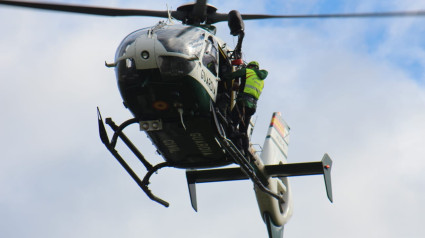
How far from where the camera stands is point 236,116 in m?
20.5

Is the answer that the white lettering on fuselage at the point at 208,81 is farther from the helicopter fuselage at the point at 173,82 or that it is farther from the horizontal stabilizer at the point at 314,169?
the horizontal stabilizer at the point at 314,169

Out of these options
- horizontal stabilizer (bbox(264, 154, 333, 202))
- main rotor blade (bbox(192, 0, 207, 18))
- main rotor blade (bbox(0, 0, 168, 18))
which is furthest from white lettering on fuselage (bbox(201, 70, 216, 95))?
horizontal stabilizer (bbox(264, 154, 333, 202))

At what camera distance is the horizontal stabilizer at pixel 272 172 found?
72.0 feet

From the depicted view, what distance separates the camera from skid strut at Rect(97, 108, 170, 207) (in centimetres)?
2022

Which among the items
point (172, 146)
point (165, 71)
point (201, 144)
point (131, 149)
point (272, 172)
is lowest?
point (272, 172)

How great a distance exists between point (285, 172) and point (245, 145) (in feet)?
5.98

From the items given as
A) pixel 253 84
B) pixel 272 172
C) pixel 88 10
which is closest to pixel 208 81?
pixel 253 84

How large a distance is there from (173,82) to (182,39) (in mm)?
962

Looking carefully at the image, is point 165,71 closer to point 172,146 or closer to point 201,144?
point 201,144

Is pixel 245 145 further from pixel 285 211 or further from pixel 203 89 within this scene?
pixel 285 211

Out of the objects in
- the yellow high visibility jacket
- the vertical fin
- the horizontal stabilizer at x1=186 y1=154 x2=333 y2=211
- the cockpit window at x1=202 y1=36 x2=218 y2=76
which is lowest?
the vertical fin

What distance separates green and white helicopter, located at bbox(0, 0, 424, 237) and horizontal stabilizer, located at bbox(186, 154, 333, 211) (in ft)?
0.08

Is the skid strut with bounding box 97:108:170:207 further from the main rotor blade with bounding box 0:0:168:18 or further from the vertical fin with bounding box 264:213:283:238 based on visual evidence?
the vertical fin with bounding box 264:213:283:238

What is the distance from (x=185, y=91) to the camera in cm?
1883
